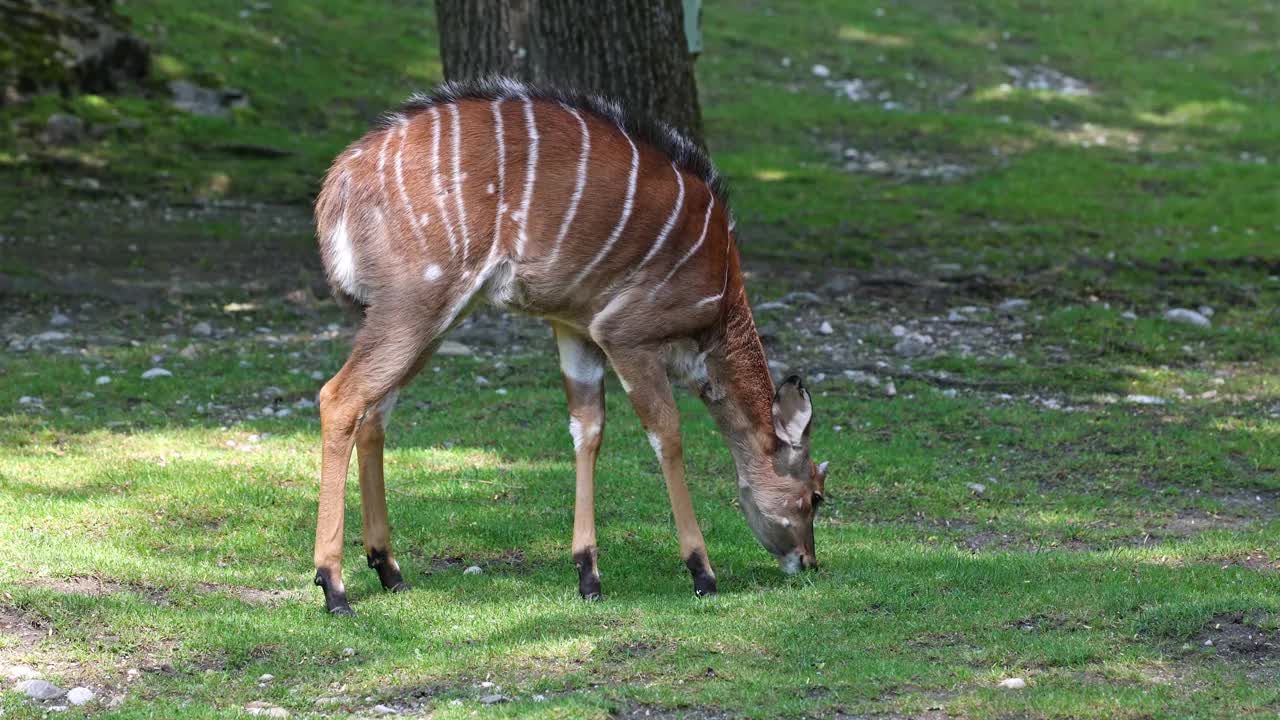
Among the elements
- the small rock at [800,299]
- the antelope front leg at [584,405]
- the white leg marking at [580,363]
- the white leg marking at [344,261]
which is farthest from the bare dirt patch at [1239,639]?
the small rock at [800,299]

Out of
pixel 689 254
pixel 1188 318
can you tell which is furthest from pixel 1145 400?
pixel 689 254

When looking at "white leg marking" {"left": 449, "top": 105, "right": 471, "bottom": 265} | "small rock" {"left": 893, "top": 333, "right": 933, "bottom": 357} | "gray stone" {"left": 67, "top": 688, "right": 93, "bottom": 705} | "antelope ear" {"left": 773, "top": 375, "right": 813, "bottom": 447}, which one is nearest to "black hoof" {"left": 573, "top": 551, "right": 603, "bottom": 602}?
"antelope ear" {"left": 773, "top": 375, "right": 813, "bottom": 447}

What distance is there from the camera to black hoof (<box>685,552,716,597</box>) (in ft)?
22.3

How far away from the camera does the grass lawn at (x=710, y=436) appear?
5.66 m

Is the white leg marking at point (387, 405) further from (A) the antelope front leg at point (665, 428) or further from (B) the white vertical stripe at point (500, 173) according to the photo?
(A) the antelope front leg at point (665, 428)

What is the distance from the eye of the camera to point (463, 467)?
8.74 meters

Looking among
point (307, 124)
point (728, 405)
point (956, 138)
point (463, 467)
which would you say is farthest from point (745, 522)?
point (956, 138)

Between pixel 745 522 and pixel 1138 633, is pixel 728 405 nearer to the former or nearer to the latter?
pixel 745 522

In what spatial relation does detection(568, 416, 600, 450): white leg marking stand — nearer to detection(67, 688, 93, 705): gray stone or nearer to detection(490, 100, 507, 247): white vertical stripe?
detection(490, 100, 507, 247): white vertical stripe

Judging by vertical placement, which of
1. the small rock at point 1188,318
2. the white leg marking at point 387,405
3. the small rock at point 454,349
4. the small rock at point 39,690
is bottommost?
the small rock at point 454,349

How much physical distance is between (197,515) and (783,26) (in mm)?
18935

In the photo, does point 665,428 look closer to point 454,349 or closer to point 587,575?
point 587,575

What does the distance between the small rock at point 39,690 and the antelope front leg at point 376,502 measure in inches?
65.7

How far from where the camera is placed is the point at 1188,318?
508 inches
